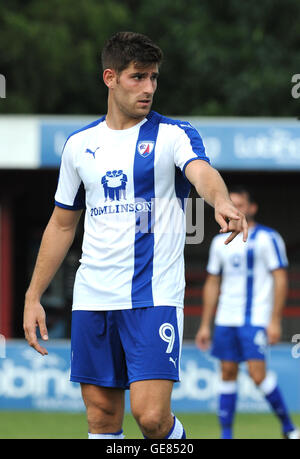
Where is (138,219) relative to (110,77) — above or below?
below

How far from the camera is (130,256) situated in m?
4.63

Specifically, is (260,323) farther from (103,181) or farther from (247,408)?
(103,181)

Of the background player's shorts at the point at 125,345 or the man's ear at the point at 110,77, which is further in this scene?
the man's ear at the point at 110,77

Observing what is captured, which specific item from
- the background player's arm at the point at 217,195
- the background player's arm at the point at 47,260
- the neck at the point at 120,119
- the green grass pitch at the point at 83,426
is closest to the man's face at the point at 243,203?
the green grass pitch at the point at 83,426

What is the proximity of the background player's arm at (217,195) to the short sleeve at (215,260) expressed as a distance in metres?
4.57

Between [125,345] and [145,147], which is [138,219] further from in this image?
[125,345]

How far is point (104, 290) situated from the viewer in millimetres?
4648

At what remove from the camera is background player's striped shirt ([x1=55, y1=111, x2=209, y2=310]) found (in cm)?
461

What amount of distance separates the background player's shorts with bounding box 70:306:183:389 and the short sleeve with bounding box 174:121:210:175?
26.8 inches

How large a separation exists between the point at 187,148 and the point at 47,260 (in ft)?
3.07

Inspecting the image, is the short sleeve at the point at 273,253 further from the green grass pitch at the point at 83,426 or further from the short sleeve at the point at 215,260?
the green grass pitch at the point at 83,426

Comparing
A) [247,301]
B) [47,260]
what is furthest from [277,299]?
[47,260]

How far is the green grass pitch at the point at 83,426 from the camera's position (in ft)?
29.0

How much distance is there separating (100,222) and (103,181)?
0.64 ft
